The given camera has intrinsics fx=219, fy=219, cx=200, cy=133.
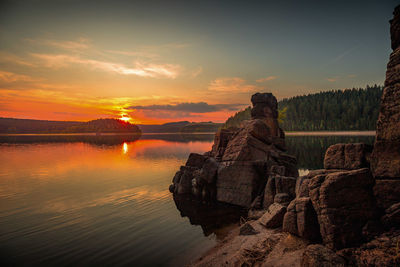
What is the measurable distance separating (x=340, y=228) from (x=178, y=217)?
41.9 ft

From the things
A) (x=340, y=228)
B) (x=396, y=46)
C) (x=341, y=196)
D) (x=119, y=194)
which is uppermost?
(x=396, y=46)

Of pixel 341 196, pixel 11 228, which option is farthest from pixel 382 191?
pixel 11 228

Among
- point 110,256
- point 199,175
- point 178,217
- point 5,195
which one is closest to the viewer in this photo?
point 110,256

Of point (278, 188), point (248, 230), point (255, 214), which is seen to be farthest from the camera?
point (278, 188)

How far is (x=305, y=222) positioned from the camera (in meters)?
8.43

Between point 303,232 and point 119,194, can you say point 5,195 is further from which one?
point 303,232

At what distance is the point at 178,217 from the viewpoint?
58.4 feet

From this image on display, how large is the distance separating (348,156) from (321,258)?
4283mm

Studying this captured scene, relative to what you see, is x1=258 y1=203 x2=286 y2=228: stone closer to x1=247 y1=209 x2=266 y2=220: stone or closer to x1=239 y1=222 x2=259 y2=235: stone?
x1=239 y1=222 x2=259 y2=235: stone

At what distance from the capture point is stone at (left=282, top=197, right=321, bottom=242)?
8.44m

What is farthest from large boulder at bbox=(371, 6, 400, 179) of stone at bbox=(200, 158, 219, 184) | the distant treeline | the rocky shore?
the distant treeline

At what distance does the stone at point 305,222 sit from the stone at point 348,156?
204cm

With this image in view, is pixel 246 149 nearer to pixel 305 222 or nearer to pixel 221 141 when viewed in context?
pixel 221 141

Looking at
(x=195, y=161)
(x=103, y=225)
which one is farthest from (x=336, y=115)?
(x=103, y=225)
